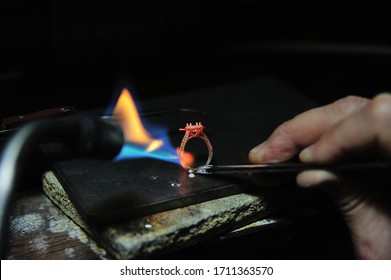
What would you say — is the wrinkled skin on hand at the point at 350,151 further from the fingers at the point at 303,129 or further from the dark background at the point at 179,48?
the dark background at the point at 179,48

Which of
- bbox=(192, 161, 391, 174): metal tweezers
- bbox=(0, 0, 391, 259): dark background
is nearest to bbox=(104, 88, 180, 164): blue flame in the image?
bbox=(192, 161, 391, 174): metal tweezers

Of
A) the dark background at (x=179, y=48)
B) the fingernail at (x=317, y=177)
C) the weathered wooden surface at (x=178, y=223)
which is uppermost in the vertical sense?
the dark background at (x=179, y=48)

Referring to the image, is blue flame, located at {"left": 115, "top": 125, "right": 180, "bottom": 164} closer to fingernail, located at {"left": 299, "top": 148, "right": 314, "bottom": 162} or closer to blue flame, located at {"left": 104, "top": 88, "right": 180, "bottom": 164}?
blue flame, located at {"left": 104, "top": 88, "right": 180, "bottom": 164}

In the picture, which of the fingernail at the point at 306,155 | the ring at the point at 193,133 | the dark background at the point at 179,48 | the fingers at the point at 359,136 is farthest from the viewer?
the dark background at the point at 179,48

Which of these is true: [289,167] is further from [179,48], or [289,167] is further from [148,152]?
[179,48]

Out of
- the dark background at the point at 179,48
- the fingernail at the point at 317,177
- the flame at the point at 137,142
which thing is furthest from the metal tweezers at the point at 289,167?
the dark background at the point at 179,48

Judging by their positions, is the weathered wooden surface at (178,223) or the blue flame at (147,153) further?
the blue flame at (147,153)

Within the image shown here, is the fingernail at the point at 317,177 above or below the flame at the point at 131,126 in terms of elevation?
below
